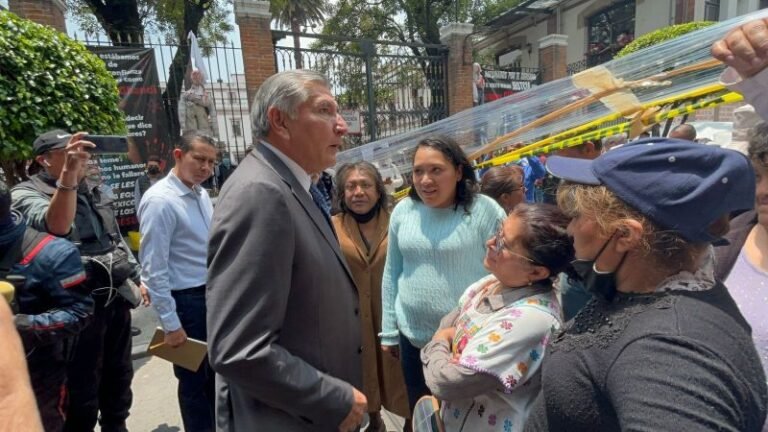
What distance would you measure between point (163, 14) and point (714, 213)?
2183 cm

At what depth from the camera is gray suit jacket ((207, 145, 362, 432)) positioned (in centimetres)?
115

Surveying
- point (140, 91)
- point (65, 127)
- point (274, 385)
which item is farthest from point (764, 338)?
point (140, 91)

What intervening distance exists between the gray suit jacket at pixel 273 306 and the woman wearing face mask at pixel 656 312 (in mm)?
657

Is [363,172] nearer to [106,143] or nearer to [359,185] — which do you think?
[359,185]

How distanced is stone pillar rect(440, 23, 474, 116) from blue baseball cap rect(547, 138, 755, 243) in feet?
32.9

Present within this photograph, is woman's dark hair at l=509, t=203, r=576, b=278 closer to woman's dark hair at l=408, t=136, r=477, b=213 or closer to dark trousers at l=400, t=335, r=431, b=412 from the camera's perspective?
woman's dark hair at l=408, t=136, r=477, b=213

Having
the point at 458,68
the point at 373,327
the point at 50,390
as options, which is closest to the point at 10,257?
the point at 50,390

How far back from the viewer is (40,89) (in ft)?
9.53

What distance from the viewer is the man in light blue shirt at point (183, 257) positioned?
2439 millimetres

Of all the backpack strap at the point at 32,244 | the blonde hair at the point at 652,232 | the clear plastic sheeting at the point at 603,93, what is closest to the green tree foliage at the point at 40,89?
the backpack strap at the point at 32,244

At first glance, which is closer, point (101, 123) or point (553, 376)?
point (553, 376)

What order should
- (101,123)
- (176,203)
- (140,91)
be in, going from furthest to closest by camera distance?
(140,91), (101,123), (176,203)

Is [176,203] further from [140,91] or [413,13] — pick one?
[413,13]

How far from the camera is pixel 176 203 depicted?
2523mm
